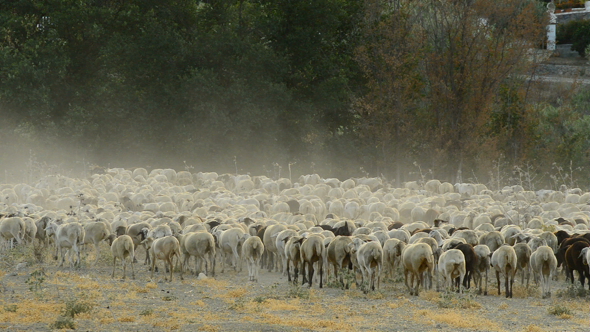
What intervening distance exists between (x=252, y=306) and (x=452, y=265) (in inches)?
164

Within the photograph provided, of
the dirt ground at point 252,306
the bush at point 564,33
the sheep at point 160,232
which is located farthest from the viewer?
the bush at point 564,33

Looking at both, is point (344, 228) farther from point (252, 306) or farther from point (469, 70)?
point (469, 70)

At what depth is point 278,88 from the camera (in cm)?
4434

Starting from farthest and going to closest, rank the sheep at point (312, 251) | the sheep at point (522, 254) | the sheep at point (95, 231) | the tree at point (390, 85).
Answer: the tree at point (390, 85) < the sheep at point (95, 231) < the sheep at point (312, 251) < the sheep at point (522, 254)

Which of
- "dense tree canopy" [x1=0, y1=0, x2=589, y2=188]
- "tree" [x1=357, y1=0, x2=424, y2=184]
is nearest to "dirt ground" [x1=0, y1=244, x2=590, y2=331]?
"tree" [x1=357, y1=0, x2=424, y2=184]

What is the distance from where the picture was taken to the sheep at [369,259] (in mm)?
16766

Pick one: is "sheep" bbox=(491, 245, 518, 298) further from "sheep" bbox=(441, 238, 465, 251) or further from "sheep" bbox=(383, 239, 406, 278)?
"sheep" bbox=(383, 239, 406, 278)

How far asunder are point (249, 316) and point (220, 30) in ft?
107

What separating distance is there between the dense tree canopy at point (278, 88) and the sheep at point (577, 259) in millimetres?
23322

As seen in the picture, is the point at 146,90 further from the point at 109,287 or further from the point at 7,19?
the point at 109,287

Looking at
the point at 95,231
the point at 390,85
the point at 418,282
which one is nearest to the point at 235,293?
the point at 418,282

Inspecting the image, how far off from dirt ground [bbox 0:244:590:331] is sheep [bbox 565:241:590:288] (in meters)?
0.47

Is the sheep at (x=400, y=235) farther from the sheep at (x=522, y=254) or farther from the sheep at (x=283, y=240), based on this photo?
the sheep at (x=522, y=254)

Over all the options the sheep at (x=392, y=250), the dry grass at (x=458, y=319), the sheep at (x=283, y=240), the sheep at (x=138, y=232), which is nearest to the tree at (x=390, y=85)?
the sheep at (x=138, y=232)
